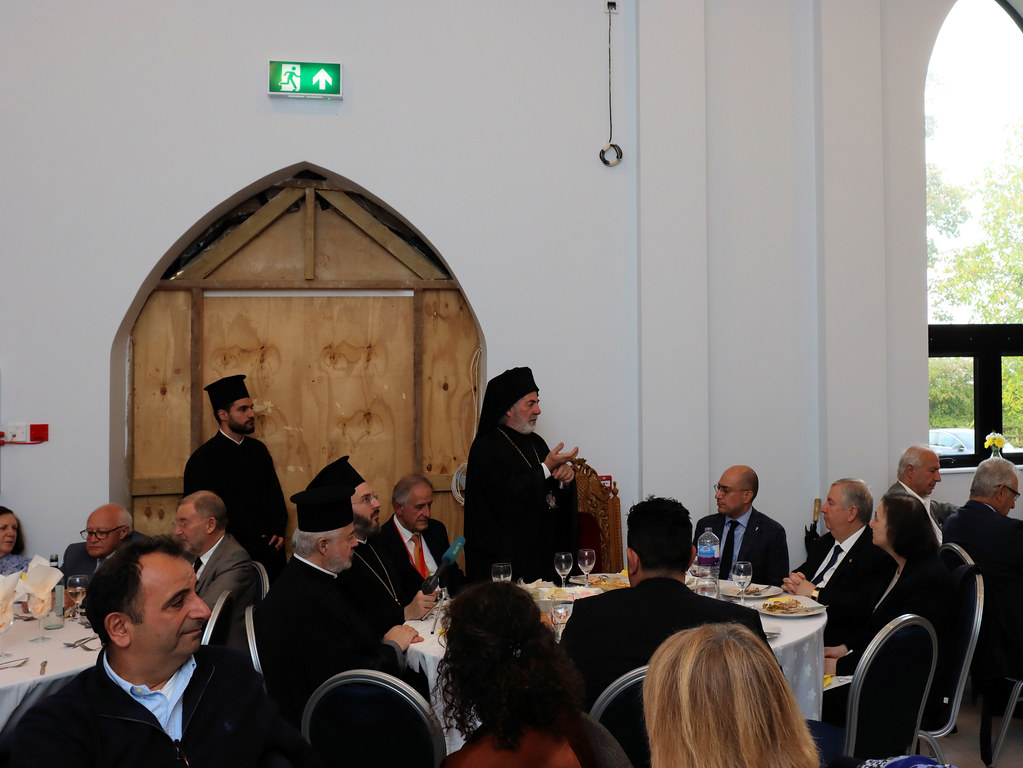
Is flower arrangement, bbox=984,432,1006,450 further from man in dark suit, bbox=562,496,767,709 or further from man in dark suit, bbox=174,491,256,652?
man in dark suit, bbox=174,491,256,652

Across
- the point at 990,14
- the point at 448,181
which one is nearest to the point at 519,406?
the point at 448,181

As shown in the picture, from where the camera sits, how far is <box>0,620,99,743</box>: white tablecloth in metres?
2.56

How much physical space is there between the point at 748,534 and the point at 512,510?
1.15 meters

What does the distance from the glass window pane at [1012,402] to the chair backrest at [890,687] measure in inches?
160

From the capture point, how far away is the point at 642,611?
233 cm

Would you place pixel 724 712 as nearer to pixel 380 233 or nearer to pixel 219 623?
pixel 219 623

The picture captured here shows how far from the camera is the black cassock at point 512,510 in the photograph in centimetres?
451

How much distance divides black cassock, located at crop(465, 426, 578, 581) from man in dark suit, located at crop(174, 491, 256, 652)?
128 centimetres

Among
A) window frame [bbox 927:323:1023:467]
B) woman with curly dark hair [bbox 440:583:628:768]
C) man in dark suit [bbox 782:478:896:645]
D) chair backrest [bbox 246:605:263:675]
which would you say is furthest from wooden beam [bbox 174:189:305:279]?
window frame [bbox 927:323:1023:467]

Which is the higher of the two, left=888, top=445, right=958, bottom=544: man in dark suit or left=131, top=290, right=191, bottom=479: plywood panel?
left=131, top=290, right=191, bottom=479: plywood panel

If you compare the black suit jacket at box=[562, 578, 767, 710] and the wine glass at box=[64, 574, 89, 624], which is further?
the wine glass at box=[64, 574, 89, 624]

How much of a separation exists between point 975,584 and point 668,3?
3.57m

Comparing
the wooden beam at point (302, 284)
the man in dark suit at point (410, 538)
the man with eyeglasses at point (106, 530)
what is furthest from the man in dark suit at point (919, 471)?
the man with eyeglasses at point (106, 530)

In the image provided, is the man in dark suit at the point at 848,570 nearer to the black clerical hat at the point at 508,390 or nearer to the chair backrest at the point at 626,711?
the chair backrest at the point at 626,711
